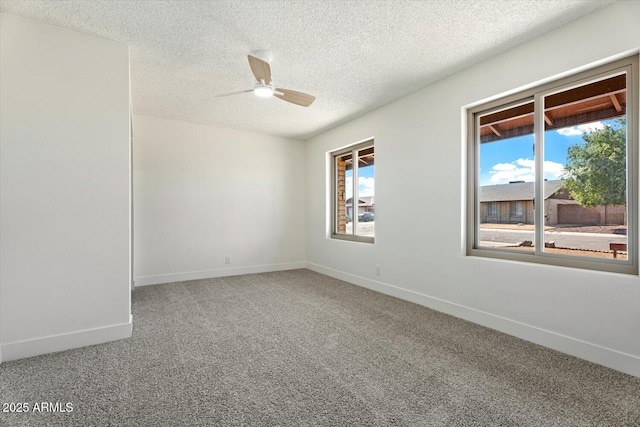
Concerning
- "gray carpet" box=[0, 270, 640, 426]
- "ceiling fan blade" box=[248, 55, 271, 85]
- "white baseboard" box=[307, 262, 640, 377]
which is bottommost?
"gray carpet" box=[0, 270, 640, 426]

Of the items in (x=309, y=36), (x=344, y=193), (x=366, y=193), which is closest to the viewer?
(x=309, y=36)

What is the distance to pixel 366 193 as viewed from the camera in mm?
4715

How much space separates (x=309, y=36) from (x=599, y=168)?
2533mm

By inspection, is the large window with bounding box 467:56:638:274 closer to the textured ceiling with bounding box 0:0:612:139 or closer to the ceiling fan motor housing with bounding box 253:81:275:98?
the textured ceiling with bounding box 0:0:612:139

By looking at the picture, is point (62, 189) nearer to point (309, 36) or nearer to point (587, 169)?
point (309, 36)

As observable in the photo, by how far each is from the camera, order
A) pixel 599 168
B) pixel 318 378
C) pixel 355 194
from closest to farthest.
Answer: pixel 318 378 → pixel 599 168 → pixel 355 194

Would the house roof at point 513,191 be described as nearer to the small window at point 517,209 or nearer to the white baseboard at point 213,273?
the small window at point 517,209

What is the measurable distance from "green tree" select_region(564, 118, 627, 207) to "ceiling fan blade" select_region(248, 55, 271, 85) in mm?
2614

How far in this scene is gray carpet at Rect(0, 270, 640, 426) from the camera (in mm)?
1611

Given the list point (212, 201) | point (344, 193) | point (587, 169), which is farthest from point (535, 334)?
point (212, 201)

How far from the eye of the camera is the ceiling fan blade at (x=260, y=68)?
2.39 m

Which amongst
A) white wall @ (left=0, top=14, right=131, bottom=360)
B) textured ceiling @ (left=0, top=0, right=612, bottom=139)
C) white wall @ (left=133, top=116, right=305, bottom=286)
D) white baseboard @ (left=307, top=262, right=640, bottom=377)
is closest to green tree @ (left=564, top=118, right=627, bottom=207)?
textured ceiling @ (left=0, top=0, right=612, bottom=139)

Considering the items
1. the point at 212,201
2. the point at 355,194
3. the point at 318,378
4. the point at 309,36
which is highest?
the point at 309,36

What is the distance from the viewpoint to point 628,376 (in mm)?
1986
